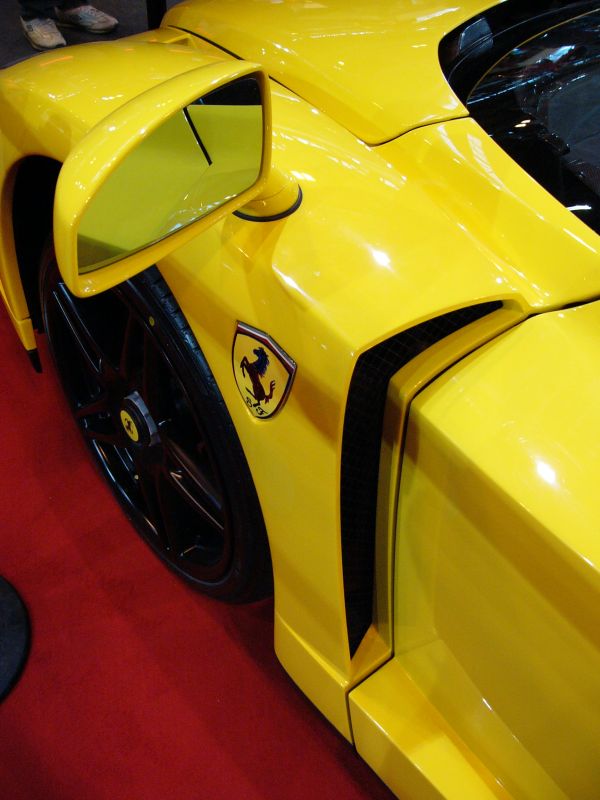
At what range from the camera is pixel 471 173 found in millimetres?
945

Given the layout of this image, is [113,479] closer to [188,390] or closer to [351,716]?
[188,390]

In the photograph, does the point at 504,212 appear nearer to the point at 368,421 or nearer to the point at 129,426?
A: the point at 368,421

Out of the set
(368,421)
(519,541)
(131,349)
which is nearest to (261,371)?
(368,421)

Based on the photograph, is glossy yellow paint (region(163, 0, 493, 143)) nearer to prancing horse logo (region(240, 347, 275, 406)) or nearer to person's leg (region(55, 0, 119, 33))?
prancing horse logo (region(240, 347, 275, 406))

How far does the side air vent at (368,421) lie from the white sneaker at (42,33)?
298cm

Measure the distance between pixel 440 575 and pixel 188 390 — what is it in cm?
44

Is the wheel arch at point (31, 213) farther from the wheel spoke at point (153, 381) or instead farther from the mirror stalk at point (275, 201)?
the mirror stalk at point (275, 201)

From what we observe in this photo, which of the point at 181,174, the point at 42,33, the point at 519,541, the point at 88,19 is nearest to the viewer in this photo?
the point at 519,541

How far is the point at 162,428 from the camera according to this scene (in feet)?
4.29

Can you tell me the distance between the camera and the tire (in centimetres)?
105

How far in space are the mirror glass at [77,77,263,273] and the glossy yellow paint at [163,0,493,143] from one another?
10.6 inches

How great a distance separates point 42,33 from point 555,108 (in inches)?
111

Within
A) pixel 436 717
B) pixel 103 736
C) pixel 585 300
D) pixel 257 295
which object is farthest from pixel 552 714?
pixel 103 736

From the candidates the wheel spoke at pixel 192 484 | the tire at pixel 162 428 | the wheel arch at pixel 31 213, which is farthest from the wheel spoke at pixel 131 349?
the wheel arch at pixel 31 213
